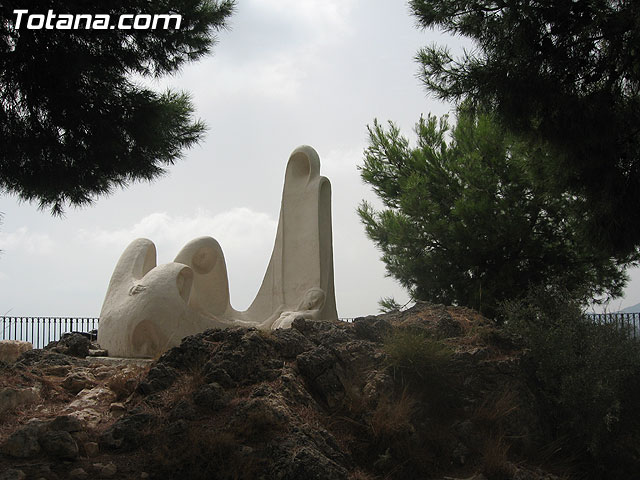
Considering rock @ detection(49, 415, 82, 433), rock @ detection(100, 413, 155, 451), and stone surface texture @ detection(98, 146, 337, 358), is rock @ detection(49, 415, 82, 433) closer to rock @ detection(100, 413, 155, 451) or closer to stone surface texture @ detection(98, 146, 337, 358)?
rock @ detection(100, 413, 155, 451)

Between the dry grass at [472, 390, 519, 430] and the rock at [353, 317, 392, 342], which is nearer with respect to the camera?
the dry grass at [472, 390, 519, 430]

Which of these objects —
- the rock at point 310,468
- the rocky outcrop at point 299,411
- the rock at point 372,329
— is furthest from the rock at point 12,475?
the rock at point 372,329

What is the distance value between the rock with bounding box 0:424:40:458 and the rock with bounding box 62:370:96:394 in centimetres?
141

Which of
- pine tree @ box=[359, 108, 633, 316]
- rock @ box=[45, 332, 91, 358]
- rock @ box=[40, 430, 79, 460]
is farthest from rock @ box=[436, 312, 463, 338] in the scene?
pine tree @ box=[359, 108, 633, 316]

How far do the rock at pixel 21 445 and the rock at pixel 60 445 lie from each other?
5 cm

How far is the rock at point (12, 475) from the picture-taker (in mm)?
3587

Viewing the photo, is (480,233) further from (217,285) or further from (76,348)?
(76,348)

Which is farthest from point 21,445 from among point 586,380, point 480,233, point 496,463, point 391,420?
point 480,233

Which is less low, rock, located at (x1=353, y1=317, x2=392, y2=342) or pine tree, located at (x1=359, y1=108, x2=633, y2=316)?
pine tree, located at (x1=359, y1=108, x2=633, y2=316)

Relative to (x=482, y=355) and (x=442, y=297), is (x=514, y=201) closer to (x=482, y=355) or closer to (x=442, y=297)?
(x=442, y=297)

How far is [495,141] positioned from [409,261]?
2951 millimetres

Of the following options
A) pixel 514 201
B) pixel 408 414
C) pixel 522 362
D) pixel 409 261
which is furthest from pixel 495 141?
pixel 408 414

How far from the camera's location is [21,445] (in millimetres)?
3910

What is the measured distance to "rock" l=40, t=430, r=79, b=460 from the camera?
3.88 meters
